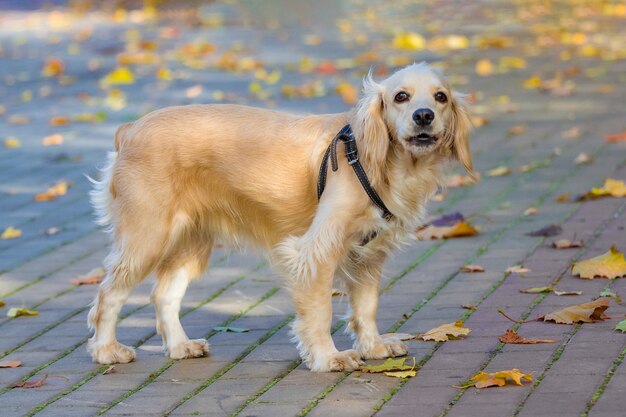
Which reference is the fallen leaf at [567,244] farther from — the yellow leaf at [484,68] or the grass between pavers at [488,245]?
the yellow leaf at [484,68]

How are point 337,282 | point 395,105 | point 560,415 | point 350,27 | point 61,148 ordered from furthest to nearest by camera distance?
point 350,27 → point 61,148 → point 337,282 → point 395,105 → point 560,415

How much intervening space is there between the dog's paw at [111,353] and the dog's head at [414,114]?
1.44 m

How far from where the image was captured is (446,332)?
5.46 m

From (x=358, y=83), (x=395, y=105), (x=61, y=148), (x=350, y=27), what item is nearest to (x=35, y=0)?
(x=350, y=27)

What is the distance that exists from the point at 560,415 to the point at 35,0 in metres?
24.0

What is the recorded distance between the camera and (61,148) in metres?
10.8

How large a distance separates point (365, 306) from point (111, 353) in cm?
116

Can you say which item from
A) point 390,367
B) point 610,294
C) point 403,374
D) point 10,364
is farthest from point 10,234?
point 610,294

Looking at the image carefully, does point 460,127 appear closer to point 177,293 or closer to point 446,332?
point 446,332

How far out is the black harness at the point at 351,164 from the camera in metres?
5.13

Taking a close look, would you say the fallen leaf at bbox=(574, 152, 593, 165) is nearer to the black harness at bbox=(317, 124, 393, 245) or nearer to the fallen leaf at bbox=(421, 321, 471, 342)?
the fallen leaf at bbox=(421, 321, 471, 342)

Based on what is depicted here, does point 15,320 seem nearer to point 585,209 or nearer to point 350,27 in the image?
point 585,209

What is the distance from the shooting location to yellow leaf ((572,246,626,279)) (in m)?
6.30

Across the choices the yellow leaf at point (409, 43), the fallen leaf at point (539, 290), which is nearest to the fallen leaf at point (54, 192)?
the fallen leaf at point (539, 290)
